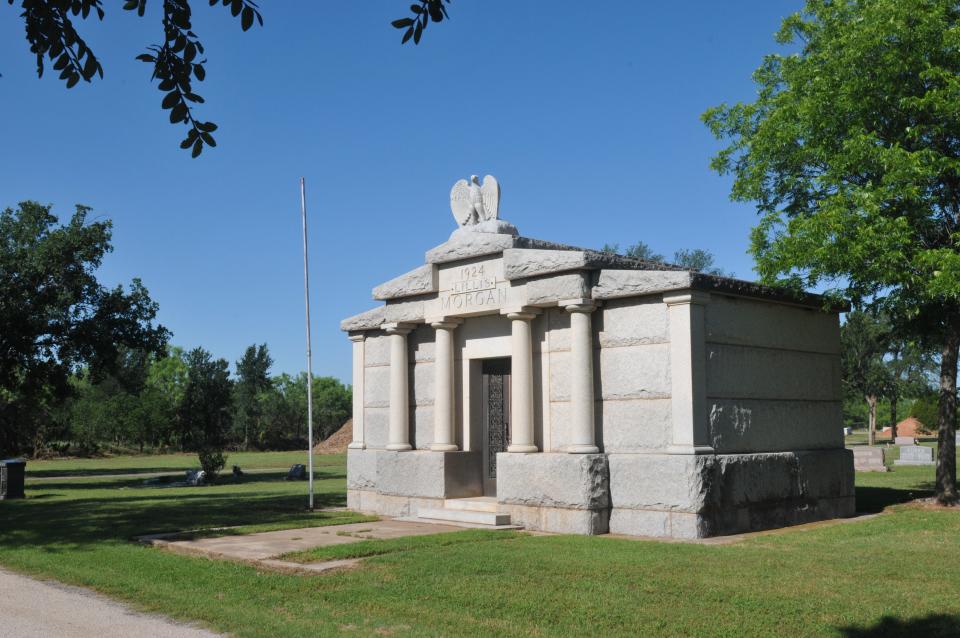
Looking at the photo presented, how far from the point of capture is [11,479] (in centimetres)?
2273

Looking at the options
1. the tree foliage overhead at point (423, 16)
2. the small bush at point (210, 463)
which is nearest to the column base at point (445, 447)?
the tree foliage overhead at point (423, 16)

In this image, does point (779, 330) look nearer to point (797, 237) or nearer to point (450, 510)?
point (797, 237)

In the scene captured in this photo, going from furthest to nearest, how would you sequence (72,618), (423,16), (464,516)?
(464,516) → (72,618) → (423,16)

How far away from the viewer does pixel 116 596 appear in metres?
8.85

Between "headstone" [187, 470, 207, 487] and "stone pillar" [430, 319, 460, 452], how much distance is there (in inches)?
619

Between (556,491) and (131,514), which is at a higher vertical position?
(556,491)

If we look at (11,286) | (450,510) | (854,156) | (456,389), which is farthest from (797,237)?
(11,286)

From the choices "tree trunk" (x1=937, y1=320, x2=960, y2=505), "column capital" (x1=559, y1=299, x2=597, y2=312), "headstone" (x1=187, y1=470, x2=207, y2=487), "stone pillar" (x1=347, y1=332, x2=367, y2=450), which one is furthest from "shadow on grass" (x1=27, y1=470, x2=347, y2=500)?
"tree trunk" (x1=937, y1=320, x2=960, y2=505)

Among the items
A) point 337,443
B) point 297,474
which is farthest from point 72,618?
point 337,443

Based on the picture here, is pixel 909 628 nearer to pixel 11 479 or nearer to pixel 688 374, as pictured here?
pixel 688 374

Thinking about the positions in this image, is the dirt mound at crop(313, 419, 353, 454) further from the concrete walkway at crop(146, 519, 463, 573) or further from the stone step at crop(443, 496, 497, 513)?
the concrete walkway at crop(146, 519, 463, 573)

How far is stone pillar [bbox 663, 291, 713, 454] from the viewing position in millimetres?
12148

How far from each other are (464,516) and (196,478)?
1695 cm

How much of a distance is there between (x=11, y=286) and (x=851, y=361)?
4289 centimetres
